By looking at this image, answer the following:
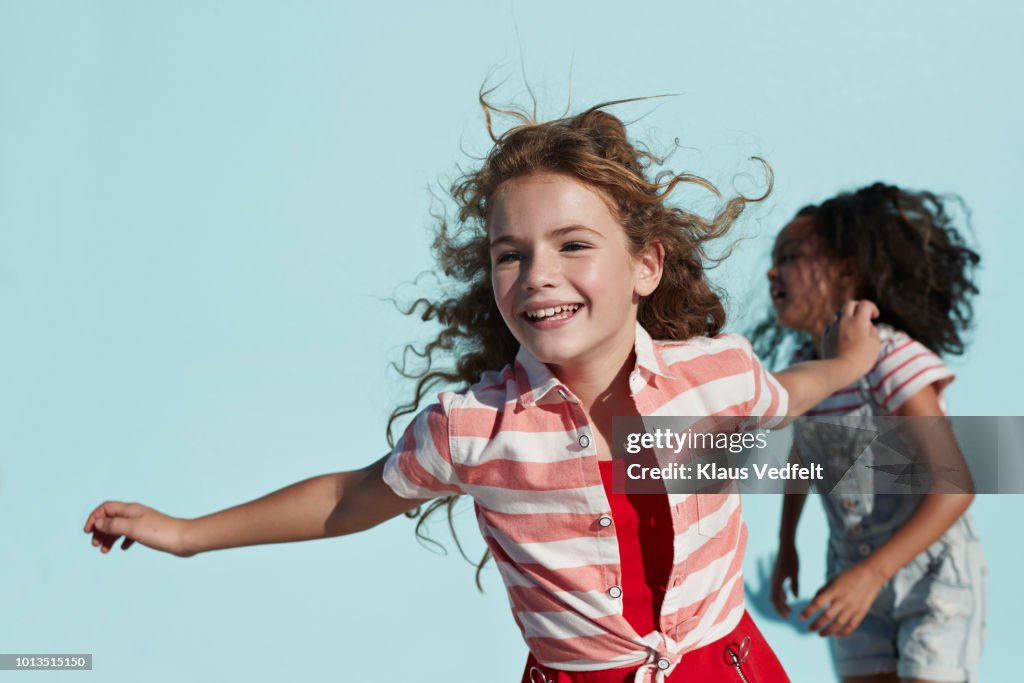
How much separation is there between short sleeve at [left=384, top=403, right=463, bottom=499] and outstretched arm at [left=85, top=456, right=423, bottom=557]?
43 millimetres

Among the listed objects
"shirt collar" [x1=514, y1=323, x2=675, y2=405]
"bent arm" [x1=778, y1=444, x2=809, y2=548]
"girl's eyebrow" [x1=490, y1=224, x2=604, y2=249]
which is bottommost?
"bent arm" [x1=778, y1=444, x2=809, y2=548]

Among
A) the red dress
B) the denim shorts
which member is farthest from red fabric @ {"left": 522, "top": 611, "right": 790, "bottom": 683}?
the denim shorts

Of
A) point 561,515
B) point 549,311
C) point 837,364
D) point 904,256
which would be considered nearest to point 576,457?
point 561,515

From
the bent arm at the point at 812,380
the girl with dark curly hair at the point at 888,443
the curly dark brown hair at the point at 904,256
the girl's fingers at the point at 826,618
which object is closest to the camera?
the bent arm at the point at 812,380

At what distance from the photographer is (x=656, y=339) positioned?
1.46 m

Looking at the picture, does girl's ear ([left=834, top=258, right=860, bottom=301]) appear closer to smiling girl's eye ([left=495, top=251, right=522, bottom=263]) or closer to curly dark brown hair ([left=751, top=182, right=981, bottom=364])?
curly dark brown hair ([left=751, top=182, right=981, bottom=364])

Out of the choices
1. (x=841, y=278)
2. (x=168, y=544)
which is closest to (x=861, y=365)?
(x=841, y=278)

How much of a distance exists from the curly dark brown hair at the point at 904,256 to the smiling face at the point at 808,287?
22 millimetres

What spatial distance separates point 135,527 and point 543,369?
0.55 metres

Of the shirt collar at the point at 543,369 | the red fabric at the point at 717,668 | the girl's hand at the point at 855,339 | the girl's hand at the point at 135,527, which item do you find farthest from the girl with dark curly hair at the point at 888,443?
the girl's hand at the point at 135,527

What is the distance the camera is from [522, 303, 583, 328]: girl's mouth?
48.8 inches

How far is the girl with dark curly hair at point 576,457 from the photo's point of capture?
122 cm

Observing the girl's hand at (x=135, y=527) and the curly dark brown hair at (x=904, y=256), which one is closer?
the girl's hand at (x=135, y=527)

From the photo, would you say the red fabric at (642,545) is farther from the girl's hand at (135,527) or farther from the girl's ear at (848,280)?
the girl's ear at (848,280)
